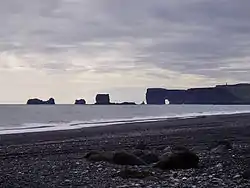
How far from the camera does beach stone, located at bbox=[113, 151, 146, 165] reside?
16192 mm

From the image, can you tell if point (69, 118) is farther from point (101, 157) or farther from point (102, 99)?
point (102, 99)

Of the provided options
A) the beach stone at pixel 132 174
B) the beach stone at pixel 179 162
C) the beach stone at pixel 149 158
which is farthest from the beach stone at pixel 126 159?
the beach stone at pixel 132 174

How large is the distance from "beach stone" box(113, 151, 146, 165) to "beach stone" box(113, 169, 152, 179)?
2047 mm

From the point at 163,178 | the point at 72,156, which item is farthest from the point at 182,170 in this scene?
the point at 72,156

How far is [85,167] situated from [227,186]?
5.62 meters

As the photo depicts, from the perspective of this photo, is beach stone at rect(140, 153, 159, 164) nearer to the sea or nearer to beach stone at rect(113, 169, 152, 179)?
beach stone at rect(113, 169, 152, 179)

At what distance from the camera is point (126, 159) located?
53.8ft

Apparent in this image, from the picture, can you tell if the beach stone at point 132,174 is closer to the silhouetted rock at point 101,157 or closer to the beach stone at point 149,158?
the beach stone at point 149,158

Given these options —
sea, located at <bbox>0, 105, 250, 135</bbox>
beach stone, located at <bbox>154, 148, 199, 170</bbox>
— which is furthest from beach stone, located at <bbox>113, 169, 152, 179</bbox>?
sea, located at <bbox>0, 105, 250, 135</bbox>

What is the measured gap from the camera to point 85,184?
13062mm

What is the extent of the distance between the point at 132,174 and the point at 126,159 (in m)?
2.65

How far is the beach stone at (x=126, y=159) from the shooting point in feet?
53.1

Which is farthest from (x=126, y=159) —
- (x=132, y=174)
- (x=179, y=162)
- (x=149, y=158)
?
(x=132, y=174)

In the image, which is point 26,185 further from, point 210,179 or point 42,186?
point 210,179
